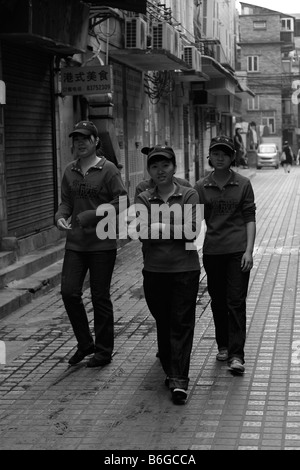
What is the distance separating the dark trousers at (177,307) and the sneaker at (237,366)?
0.64 meters

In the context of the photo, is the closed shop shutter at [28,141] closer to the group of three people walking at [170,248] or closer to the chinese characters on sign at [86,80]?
the chinese characters on sign at [86,80]

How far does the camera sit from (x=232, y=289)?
7285 mm

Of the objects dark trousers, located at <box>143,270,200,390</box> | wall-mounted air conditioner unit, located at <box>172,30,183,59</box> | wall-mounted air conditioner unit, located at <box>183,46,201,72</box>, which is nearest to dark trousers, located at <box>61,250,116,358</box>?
dark trousers, located at <box>143,270,200,390</box>

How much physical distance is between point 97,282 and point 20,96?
6385mm

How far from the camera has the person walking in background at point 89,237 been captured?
293 inches

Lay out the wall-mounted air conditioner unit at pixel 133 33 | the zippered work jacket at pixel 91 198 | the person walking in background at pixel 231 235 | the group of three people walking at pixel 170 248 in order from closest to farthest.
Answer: the group of three people walking at pixel 170 248 < the person walking in background at pixel 231 235 < the zippered work jacket at pixel 91 198 < the wall-mounted air conditioner unit at pixel 133 33

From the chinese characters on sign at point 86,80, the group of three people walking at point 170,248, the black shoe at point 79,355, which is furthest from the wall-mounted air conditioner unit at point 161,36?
the black shoe at point 79,355

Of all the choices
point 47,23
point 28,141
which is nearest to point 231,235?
point 47,23

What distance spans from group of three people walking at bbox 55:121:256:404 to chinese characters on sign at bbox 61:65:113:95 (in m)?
7.20

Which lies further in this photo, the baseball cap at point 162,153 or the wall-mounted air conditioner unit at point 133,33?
the wall-mounted air conditioner unit at point 133,33

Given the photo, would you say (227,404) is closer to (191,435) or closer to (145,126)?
(191,435)

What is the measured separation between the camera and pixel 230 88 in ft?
112

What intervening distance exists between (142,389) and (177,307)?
27.8 inches

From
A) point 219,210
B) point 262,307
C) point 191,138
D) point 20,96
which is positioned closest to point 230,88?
point 191,138
